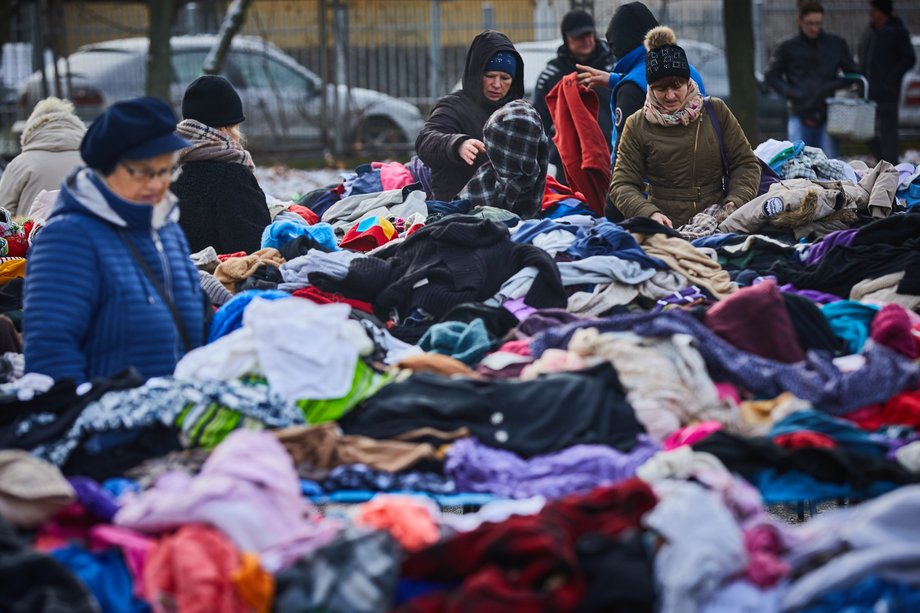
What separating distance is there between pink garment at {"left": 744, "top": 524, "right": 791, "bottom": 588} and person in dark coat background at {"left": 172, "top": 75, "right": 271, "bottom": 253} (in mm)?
3914

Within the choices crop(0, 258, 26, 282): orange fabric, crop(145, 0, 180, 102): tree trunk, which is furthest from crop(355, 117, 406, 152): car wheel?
crop(0, 258, 26, 282): orange fabric

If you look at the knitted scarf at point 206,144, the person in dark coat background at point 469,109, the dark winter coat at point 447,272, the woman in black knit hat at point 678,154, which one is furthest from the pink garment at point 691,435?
the knitted scarf at point 206,144

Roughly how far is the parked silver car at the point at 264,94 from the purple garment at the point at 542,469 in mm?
13715

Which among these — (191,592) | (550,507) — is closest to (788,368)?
(550,507)

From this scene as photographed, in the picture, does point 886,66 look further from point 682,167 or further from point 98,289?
point 98,289

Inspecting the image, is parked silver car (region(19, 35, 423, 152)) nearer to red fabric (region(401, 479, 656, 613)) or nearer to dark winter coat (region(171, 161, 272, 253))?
dark winter coat (region(171, 161, 272, 253))

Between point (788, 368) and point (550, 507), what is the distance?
4.47ft

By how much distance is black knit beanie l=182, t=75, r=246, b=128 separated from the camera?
7027 mm

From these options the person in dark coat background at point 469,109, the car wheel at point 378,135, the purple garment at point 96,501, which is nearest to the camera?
the purple garment at point 96,501

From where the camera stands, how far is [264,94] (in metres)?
18.1

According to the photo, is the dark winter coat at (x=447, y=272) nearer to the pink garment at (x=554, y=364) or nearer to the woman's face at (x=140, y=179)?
the pink garment at (x=554, y=364)

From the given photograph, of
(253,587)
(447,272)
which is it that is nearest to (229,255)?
(447,272)

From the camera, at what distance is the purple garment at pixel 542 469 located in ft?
14.0

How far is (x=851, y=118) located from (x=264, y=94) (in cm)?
879
